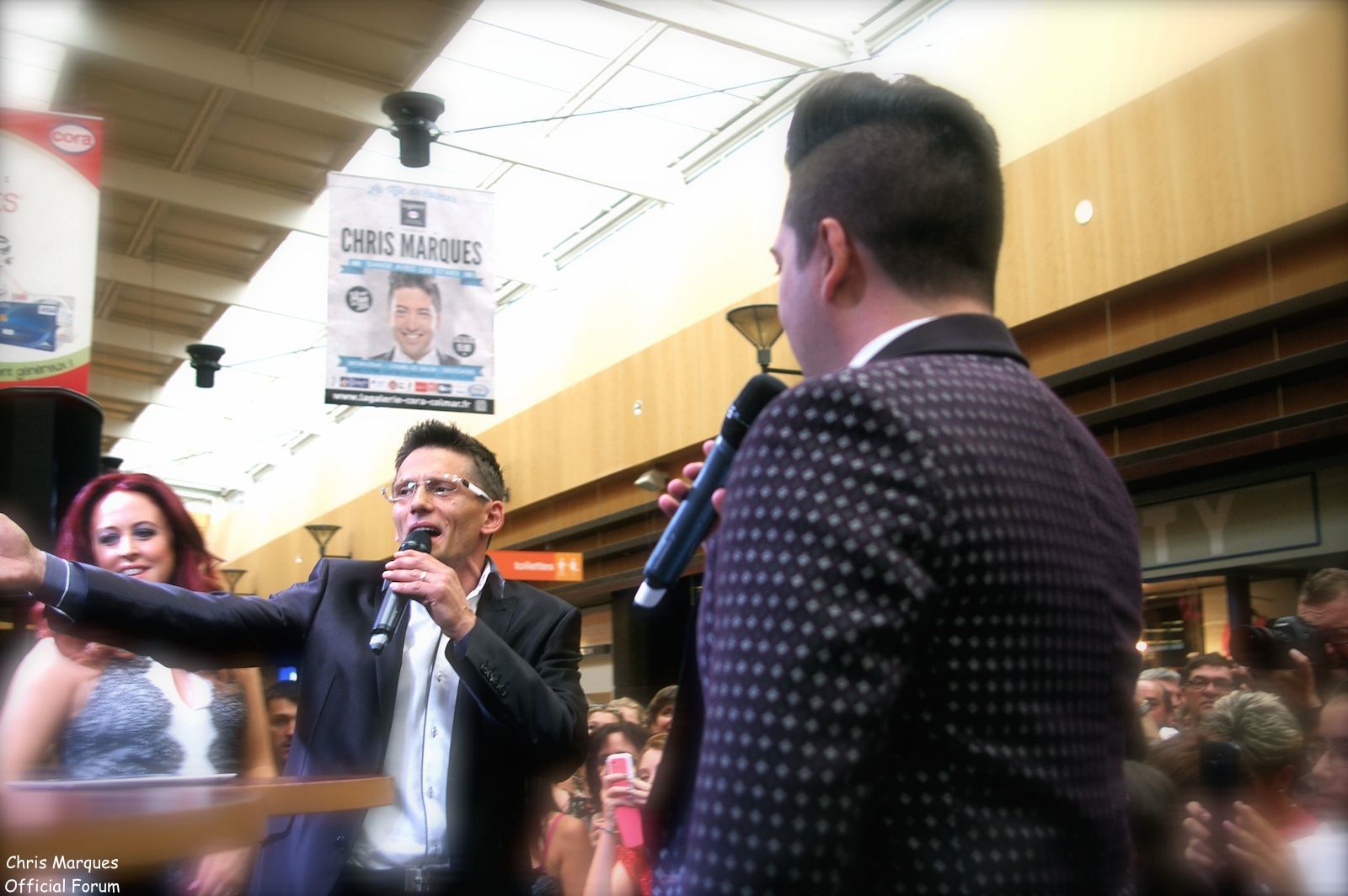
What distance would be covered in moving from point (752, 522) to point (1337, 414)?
17.7ft

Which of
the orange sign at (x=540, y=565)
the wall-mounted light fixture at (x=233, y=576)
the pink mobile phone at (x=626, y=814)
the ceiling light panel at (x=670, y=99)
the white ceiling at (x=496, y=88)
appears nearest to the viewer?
the pink mobile phone at (x=626, y=814)

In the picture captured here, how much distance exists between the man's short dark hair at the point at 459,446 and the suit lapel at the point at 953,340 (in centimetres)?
170

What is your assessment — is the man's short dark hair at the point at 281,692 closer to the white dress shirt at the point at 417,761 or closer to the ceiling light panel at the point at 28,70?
the white dress shirt at the point at 417,761

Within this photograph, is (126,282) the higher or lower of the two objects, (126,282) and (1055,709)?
the higher

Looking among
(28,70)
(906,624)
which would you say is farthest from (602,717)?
(28,70)

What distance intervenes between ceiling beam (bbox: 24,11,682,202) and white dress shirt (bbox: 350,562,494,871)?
24.3 feet

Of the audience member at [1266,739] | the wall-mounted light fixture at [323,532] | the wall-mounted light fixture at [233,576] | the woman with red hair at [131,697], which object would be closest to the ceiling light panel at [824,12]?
the audience member at [1266,739]

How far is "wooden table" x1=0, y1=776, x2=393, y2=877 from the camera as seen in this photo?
97 cm

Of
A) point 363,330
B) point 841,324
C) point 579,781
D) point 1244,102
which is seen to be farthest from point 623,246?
point 841,324

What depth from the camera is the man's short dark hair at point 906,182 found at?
119 cm

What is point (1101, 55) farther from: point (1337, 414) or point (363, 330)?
point (363, 330)

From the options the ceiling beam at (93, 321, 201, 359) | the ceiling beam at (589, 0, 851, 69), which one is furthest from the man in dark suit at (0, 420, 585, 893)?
the ceiling beam at (93, 321, 201, 359)

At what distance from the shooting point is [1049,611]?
1.04 metres

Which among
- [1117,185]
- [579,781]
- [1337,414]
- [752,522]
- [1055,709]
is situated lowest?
[579,781]
